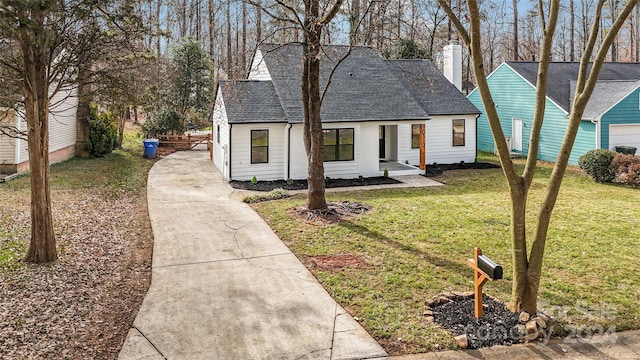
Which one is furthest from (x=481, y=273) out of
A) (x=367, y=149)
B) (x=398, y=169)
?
(x=398, y=169)

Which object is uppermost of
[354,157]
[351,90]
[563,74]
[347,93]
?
[563,74]

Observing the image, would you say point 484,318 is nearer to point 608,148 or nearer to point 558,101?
point 608,148

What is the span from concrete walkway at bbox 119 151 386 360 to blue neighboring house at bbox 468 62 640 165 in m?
14.8

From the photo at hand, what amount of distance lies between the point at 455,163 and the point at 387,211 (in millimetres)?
9373

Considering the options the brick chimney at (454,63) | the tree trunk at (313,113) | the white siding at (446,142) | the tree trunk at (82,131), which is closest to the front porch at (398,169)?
the white siding at (446,142)

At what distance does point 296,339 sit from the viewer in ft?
18.7

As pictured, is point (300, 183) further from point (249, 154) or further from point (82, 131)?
point (82, 131)

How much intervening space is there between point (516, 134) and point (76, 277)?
21.3 metres

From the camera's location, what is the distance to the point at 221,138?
1842cm

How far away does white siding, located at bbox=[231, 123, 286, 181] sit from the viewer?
16.5 m

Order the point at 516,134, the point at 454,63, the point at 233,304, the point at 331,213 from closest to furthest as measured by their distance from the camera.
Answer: the point at 233,304 → the point at 331,213 → the point at 454,63 → the point at 516,134

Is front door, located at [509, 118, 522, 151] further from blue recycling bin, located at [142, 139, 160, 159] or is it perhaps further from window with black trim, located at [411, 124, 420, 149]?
blue recycling bin, located at [142, 139, 160, 159]

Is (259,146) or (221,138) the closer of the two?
(259,146)

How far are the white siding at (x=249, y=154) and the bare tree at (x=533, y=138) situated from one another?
11.1m
